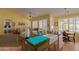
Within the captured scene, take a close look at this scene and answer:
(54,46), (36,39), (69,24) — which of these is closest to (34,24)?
(36,39)

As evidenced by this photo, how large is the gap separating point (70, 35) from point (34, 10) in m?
0.94

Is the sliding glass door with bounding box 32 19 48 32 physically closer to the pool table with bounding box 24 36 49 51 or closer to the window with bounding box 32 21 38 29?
the window with bounding box 32 21 38 29

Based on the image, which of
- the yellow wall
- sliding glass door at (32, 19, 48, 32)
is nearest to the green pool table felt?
sliding glass door at (32, 19, 48, 32)

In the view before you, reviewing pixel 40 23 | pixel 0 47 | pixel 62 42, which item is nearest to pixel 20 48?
pixel 0 47

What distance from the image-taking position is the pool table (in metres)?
2.94

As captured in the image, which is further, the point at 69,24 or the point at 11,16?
the point at 69,24

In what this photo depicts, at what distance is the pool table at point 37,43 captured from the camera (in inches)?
116

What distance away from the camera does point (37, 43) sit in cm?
296

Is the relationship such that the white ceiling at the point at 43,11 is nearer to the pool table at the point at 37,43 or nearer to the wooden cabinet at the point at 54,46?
the pool table at the point at 37,43

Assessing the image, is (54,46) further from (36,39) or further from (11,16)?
(11,16)

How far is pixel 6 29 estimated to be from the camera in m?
2.90

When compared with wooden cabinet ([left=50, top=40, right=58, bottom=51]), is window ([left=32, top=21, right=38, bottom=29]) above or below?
above

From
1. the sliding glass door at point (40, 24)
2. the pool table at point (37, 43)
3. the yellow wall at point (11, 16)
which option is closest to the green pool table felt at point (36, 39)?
the pool table at point (37, 43)
